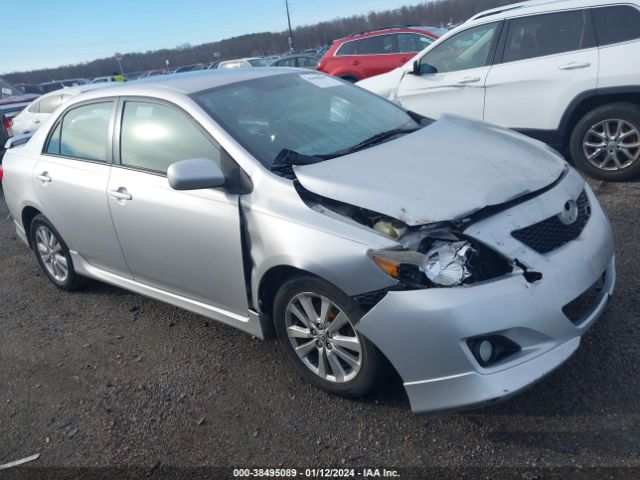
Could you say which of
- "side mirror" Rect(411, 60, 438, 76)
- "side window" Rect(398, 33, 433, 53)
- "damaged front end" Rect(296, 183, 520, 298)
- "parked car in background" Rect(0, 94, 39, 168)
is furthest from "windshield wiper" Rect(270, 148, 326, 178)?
"side window" Rect(398, 33, 433, 53)

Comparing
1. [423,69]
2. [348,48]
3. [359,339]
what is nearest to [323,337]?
[359,339]

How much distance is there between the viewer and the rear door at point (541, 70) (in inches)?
214

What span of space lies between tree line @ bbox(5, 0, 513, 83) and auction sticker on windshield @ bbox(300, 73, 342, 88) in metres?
57.5

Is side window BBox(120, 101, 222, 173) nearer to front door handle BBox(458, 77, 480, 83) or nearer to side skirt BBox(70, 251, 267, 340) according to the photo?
side skirt BBox(70, 251, 267, 340)

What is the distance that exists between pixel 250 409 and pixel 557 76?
15.3 ft

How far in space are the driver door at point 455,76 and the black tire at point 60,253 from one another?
14.4 ft

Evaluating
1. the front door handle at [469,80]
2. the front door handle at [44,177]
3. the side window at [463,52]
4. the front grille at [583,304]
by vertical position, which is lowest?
the front grille at [583,304]

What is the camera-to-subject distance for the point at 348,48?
1245 centimetres

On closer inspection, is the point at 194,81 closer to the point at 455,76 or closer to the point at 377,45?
the point at 455,76

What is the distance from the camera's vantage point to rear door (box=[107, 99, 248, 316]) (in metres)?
3.01

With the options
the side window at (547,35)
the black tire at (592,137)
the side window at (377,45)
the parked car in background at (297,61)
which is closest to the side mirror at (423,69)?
the side window at (547,35)

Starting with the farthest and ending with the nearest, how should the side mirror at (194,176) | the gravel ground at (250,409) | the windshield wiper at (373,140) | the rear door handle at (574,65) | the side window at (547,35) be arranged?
the side window at (547,35), the rear door handle at (574,65), the windshield wiper at (373,140), the side mirror at (194,176), the gravel ground at (250,409)

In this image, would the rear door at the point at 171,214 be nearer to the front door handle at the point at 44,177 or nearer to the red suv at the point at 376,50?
the front door handle at the point at 44,177

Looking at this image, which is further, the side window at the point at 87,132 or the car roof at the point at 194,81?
the side window at the point at 87,132
